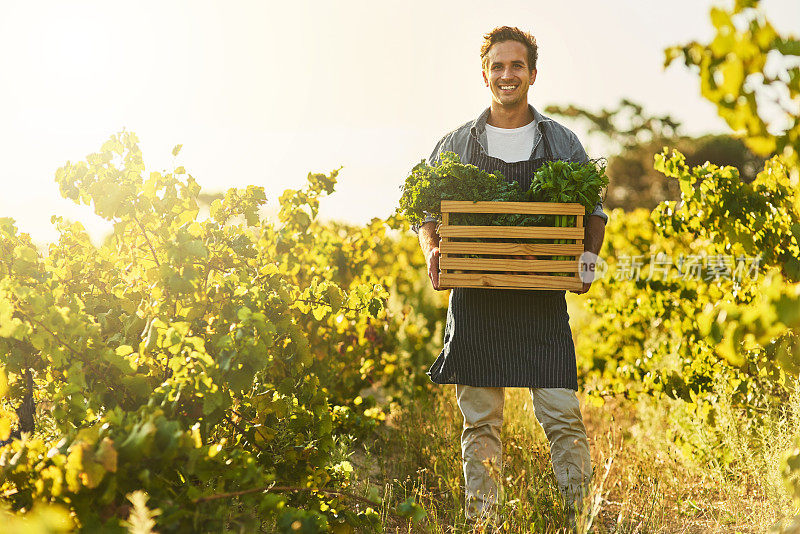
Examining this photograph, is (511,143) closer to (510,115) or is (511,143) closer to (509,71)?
(510,115)

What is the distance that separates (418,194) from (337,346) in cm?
150

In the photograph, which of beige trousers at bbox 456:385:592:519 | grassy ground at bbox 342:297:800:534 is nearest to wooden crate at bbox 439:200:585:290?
beige trousers at bbox 456:385:592:519

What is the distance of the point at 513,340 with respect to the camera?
2.62 metres

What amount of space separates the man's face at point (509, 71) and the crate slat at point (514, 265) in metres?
0.70

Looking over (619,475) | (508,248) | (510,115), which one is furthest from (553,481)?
(510,115)

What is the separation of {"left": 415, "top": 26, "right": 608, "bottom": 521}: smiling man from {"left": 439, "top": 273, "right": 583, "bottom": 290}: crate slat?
0.12 metres

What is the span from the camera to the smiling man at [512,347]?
2.59 m

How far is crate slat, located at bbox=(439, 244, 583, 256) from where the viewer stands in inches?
94.0

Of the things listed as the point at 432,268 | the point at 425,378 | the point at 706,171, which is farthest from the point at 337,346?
the point at 706,171

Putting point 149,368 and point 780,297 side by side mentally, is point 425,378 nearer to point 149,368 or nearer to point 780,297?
point 149,368

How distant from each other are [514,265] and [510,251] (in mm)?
52

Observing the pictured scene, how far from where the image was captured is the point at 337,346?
3.74 m

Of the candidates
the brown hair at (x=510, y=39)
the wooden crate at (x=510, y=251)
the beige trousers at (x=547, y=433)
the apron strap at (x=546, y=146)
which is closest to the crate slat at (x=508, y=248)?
the wooden crate at (x=510, y=251)

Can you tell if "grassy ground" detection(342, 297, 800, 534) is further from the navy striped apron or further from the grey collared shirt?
the grey collared shirt
